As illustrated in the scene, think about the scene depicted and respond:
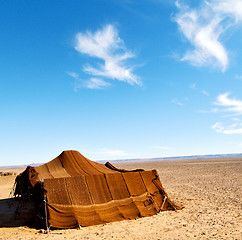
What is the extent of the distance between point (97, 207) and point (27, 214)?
200 inches

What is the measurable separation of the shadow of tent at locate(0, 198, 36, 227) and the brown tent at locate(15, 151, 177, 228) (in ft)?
4.24

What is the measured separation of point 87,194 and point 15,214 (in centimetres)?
534

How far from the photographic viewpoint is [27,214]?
14.6m

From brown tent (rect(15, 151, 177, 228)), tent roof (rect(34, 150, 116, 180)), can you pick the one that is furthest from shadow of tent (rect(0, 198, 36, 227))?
tent roof (rect(34, 150, 116, 180))

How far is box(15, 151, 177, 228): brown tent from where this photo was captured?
11703mm

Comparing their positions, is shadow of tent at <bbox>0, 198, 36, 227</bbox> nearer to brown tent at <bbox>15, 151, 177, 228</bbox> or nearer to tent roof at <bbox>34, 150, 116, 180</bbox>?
brown tent at <bbox>15, 151, 177, 228</bbox>

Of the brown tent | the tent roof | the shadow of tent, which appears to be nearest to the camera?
the brown tent

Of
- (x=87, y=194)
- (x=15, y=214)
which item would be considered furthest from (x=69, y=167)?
(x=15, y=214)

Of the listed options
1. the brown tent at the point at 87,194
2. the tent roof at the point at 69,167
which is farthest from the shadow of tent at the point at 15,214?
the tent roof at the point at 69,167

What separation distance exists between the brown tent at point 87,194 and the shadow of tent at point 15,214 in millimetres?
1294

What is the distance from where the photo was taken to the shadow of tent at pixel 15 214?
41.9 ft

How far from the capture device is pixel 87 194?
12602 millimetres

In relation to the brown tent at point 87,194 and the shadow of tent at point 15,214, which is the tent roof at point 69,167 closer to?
the brown tent at point 87,194

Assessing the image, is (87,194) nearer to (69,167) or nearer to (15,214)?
(69,167)
